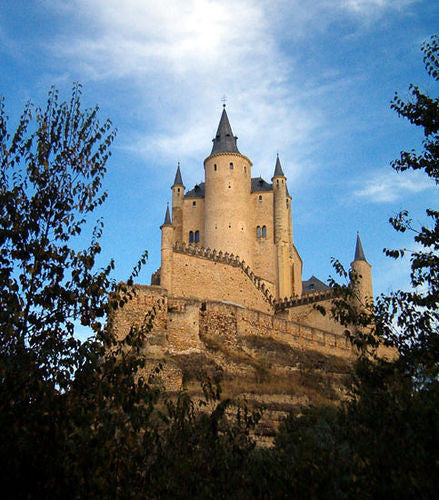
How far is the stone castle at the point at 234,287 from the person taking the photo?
38.5m

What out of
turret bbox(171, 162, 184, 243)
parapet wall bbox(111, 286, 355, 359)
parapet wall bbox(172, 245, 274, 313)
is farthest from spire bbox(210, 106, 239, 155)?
parapet wall bbox(111, 286, 355, 359)

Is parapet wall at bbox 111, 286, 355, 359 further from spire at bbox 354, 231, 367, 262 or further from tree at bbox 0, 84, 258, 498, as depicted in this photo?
tree at bbox 0, 84, 258, 498

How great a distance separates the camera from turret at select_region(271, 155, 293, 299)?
6038cm

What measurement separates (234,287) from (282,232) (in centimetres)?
1044

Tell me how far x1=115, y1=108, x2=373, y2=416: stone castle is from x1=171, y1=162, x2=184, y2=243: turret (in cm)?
9

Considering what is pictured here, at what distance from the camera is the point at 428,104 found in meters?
17.1

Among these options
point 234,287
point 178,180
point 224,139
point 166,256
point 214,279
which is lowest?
point 234,287

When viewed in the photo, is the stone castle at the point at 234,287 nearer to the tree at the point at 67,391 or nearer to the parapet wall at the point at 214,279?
the parapet wall at the point at 214,279

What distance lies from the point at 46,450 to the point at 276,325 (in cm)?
3425

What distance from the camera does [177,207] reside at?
63656 mm

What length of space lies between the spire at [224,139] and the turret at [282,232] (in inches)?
199

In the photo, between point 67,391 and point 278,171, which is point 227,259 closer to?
point 278,171

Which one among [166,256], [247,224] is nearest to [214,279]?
[166,256]

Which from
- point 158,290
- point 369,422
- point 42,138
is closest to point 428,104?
point 369,422
